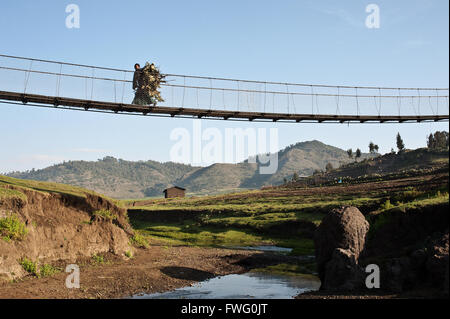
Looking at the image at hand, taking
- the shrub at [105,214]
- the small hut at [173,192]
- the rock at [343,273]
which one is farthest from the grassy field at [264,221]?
the small hut at [173,192]

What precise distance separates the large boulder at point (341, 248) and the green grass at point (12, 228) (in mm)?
19932

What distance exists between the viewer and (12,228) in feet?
86.7

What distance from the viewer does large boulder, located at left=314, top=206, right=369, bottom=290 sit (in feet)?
78.1

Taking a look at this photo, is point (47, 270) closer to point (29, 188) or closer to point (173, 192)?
point (29, 188)

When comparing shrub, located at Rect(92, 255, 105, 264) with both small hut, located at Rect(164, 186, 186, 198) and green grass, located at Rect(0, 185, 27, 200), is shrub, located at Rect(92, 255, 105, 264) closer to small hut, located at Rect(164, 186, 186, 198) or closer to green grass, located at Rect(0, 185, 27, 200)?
green grass, located at Rect(0, 185, 27, 200)

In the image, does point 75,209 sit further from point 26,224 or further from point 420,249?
point 420,249

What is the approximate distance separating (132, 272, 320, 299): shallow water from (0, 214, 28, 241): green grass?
9.02 m

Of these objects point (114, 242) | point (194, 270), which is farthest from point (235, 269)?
point (114, 242)

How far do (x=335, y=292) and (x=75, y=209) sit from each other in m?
23.3

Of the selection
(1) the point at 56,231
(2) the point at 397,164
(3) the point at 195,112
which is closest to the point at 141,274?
(1) the point at 56,231

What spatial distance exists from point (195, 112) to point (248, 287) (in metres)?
21.4

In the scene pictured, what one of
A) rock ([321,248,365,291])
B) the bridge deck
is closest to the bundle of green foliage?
the bridge deck

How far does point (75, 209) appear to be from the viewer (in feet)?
116

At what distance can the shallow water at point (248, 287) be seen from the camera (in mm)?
25445
